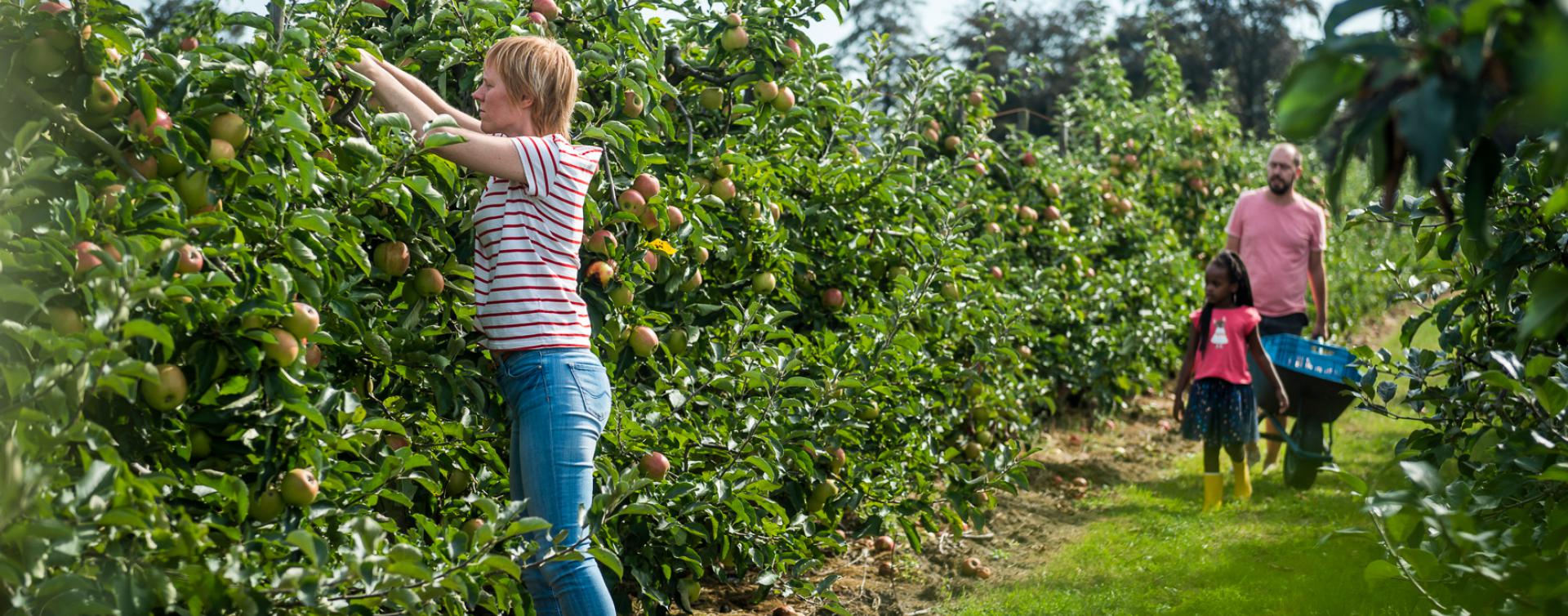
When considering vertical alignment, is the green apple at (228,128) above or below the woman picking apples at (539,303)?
above

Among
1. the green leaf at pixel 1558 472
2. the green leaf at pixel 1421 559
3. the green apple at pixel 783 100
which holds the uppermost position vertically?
the green apple at pixel 783 100

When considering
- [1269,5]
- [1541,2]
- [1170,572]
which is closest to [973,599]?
[1170,572]

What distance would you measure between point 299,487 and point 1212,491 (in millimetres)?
4134

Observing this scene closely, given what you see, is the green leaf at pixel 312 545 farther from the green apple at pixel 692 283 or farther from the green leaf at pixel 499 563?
the green apple at pixel 692 283

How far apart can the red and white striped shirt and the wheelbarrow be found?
12.5 ft

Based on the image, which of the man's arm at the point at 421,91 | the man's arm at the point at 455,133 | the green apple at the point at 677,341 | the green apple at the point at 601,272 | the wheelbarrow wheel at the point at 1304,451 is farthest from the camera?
the wheelbarrow wheel at the point at 1304,451

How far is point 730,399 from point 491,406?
2.96 feet

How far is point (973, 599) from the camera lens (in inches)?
158

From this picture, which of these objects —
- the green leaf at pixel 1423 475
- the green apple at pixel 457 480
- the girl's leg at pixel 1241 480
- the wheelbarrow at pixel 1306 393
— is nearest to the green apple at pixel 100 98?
the green apple at pixel 457 480

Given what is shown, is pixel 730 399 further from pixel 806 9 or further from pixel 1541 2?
pixel 1541 2

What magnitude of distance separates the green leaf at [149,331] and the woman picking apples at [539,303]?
2.50ft

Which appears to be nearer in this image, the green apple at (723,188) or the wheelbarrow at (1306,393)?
the green apple at (723,188)

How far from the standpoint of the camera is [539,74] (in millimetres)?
2545

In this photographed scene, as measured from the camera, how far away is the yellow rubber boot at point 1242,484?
544 cm
